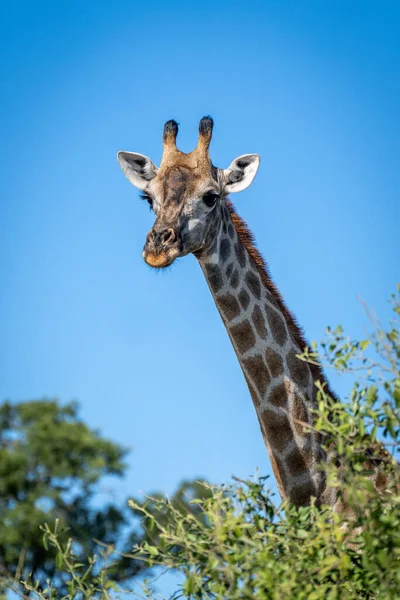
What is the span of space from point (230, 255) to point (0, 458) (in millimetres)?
19460

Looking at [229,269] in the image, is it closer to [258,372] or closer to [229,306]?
[229,306]

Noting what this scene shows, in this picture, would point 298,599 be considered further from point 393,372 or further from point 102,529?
point 102,529

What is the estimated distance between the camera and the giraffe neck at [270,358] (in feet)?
26.4

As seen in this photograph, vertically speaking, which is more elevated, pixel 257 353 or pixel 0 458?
pixel 0 458

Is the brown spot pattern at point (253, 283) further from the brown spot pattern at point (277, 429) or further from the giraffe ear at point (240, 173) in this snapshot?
the brown spot pattern at point (277, 429)

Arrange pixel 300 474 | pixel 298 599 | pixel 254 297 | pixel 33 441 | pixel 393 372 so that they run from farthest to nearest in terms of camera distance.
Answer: pixel 33 441 < pixel 254 297 < pixel 300 474 < pixel 393 372 < pixel 298 599

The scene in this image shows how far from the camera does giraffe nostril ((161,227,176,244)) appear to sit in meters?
8.33

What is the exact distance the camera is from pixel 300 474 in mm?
8031

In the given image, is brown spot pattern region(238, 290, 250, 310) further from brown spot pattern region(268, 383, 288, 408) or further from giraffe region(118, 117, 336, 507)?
brown spot pattern region(268, 383, 288, 408)

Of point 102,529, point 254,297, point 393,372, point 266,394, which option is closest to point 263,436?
point 266,394

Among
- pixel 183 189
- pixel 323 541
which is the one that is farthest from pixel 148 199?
pixel 323 541

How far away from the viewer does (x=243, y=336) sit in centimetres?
854

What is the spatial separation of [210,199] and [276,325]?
3.79 ft

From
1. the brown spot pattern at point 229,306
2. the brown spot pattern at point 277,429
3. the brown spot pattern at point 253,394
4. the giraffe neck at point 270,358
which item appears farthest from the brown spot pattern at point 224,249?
the brown spot pattern at point 277,429
